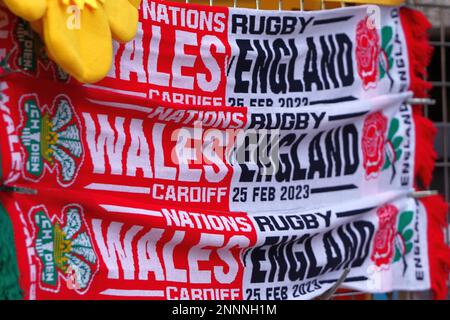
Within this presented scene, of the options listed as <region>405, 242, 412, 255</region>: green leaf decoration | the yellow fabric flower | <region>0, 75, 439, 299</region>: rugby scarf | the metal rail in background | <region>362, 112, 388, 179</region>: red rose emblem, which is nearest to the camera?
the yellow fabric flower

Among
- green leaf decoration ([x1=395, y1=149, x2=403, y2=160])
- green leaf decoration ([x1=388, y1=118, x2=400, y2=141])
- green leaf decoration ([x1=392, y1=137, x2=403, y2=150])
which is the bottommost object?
green leaf decoration ([x1=395, y1=149, x2=403, y2=160])

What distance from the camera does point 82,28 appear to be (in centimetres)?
165

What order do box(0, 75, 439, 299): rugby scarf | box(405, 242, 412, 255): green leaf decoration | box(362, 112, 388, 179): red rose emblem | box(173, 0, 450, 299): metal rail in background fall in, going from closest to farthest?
box(0, 75, 439, 299): rugby scarf → box(173, 0, 450, 299): metal rail in background → box(362, 112, 388, 179): red rose emblem → box(405, 242, 412, 255): green leaf decoration

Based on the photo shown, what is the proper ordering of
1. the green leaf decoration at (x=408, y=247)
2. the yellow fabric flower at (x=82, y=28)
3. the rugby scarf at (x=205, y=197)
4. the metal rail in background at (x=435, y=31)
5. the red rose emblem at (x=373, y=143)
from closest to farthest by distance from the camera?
the yellow fabric flower at (x=82, y=28) < the rugby scarf at (x=205, y=197) < the metal rail in background at (x=435, y=31) < the red rose emblem at (x=373, y=143) < the green leaf decoration at (x=408, y=247)

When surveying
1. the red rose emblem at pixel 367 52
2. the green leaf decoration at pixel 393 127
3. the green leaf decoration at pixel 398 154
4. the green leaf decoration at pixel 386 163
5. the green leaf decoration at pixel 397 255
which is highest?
the red rose emblem at pixel 367 52

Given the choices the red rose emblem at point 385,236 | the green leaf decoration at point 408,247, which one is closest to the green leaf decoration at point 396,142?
the red rose emblem at point 385,236

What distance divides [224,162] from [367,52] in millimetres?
546

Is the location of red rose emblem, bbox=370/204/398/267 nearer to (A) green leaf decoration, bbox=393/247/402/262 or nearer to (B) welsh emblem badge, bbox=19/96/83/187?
(A) green leaf decoration, bbox=393/247/402/262

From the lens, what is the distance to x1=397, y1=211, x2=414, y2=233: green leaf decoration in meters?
2.36

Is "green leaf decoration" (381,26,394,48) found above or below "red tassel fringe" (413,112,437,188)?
above

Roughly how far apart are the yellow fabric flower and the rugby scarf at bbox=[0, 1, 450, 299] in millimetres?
99

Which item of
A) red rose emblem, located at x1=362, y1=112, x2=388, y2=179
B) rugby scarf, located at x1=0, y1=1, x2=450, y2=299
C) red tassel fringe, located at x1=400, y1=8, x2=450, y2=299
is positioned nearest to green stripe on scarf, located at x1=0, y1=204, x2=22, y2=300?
rugby scarf, located at x1=0, y1=1, x2=450, y2=299

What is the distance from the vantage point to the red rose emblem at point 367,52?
2.26 meters

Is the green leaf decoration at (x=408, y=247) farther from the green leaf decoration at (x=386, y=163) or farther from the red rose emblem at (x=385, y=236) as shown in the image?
the green leaf decoration at (x=386, y=163)
